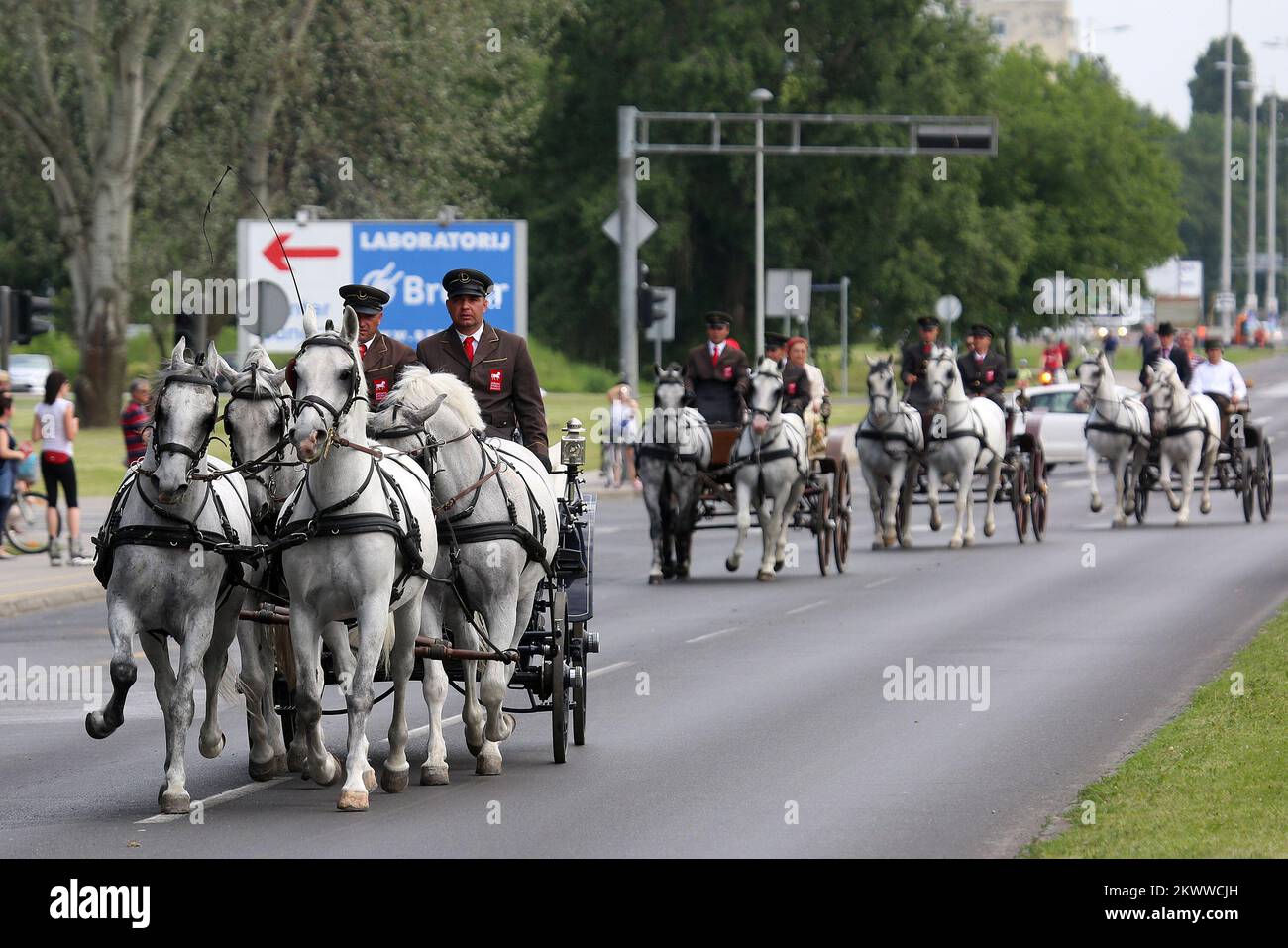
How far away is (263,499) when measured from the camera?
10.4 meters

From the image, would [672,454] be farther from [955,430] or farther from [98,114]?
[98,114]

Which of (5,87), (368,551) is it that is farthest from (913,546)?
(5,87)

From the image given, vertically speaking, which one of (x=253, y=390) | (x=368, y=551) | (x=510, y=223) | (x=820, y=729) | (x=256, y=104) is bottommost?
(x=820, y=729)

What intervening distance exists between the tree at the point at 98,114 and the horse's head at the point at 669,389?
22840mm

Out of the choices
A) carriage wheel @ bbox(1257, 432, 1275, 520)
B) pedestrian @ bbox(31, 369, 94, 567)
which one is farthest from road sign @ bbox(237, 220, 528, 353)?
pedestrian @ bbox(31, 369, 94, 567)

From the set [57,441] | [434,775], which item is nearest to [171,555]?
[434,775]

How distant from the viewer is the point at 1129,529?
2766cm

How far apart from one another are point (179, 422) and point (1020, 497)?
17.4m

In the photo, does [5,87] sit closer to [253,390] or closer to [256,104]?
[256,104]

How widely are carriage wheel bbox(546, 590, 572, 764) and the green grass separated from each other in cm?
258
